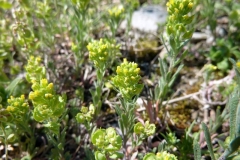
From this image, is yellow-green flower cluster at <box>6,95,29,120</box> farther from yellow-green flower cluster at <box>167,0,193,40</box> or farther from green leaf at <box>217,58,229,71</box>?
green leaf at <box>217,58,229,71</box>

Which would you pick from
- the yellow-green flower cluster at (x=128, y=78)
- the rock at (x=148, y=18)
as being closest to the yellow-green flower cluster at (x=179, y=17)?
the yellow-green flower cluster at (x=128, y=78)

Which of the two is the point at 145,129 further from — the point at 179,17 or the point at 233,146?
the point at 179,17

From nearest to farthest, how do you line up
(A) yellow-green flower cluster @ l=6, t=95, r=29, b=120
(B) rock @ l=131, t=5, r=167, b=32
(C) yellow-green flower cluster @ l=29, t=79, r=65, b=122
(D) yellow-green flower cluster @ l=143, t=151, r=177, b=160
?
(D) yellow-green flower cluster @ l=143, t=151, r=177, b=160 → (C) yellow-green flower cluster @ l=29, t=79, r=65, b=122 → (A) yellow-green flower cluster @ l=6, t=95, r=29, b=120 → (B) rock @ l=131, t=5, r=167, b=32

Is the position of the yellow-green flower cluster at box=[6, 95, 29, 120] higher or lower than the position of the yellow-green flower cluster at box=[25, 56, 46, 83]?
lower

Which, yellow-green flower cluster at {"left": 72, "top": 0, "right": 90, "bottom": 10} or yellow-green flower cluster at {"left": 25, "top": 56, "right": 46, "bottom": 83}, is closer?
yellow-green flower cluster at {"left": 25, "top": 56, "right": 46, "bottom": 83}

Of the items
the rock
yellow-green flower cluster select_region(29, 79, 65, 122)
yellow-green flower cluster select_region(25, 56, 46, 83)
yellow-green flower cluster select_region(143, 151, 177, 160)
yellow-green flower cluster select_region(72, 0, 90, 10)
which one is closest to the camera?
yellow-green flower cluster select_region(143, 151, 177, 160)

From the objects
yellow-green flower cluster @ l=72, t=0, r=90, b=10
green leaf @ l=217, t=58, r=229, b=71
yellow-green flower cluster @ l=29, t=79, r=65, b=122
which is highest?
yellow-green flower cluster @ l=72, t=0, r=90, b=10

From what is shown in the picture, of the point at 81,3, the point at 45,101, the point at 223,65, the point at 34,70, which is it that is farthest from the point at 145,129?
the point at 223,65

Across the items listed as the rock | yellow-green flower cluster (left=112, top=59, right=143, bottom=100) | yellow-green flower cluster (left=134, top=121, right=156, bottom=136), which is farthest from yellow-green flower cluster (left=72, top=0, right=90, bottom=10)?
the rock

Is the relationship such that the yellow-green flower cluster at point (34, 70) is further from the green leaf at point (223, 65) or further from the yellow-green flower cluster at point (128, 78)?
the green leaf at point (223, 65)
